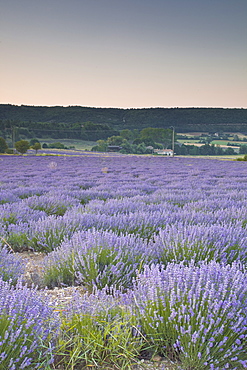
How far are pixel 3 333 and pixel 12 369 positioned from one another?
0.17 m

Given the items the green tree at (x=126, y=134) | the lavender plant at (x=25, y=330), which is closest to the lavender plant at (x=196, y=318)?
the lavender plant at (x=25, y=330)

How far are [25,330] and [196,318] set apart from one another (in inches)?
31.4

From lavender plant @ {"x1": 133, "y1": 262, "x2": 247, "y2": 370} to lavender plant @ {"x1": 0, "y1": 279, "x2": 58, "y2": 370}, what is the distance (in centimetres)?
47

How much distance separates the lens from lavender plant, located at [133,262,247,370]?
1440 mm

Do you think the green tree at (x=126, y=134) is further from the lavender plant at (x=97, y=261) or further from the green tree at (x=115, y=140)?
the lavender plant at (x=97, y=261)

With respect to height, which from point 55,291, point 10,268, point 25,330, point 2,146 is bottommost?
point 2,146

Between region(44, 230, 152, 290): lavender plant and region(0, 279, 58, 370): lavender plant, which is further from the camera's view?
region(44, 230, 152, 290): lavender plant

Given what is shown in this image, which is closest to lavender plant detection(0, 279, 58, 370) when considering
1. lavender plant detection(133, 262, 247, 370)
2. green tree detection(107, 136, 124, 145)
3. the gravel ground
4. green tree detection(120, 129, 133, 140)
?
the gravel ground

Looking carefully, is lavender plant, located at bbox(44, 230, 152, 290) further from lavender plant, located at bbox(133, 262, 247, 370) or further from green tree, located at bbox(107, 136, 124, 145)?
green tree, located at bbox(107, 136, 124, 145)

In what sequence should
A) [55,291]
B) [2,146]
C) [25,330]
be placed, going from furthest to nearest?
1. [2,146]
2. [55,291]
3. [25,330]

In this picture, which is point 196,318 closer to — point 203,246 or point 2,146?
point 203,246

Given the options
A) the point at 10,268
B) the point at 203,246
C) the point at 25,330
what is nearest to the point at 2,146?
the point at 10,268

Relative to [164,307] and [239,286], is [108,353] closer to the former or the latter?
[164,307]

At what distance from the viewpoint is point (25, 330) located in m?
1.41
